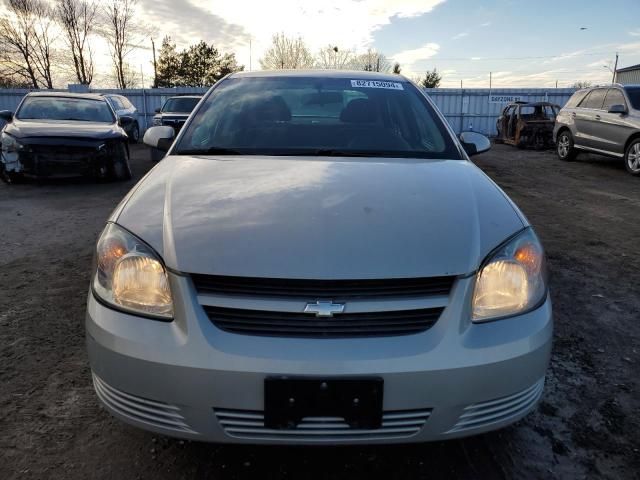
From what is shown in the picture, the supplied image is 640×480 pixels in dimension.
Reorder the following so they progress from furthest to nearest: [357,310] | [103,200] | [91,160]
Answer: [91,160] < [103,200] < [357,310]

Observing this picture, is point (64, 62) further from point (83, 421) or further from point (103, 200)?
point (83, 421)

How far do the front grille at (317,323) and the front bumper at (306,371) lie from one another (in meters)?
0.03

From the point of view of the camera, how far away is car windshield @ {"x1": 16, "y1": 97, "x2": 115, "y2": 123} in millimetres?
8344

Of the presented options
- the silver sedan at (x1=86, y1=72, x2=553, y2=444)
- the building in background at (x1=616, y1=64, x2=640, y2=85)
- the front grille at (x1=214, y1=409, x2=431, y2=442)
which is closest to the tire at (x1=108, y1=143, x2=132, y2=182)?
the silver sedan at (x1=86, y1=72, x2=553, y2=444)

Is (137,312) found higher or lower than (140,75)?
lower

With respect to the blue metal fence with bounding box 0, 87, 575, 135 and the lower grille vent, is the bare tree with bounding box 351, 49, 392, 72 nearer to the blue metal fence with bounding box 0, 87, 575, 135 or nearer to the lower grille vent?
the blue metal fence with bounding box 0, 87, 575, 135

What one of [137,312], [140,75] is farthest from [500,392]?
[140,75]

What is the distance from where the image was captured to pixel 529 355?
156cm

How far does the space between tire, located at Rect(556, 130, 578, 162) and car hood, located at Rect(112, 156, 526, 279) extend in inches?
433

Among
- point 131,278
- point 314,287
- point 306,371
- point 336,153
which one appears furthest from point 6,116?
point 306,371

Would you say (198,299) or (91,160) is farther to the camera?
(91,160)

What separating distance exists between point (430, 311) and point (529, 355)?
0.35 meters

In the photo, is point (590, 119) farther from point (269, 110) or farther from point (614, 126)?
point (269, 110)

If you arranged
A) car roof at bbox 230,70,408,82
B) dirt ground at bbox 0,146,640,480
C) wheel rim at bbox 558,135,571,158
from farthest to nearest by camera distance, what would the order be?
wheel rim at bbox 558,135,571,158 < car roof at bbox 230,70,408,82 < dirt ground at bbox 0,146,640,480
